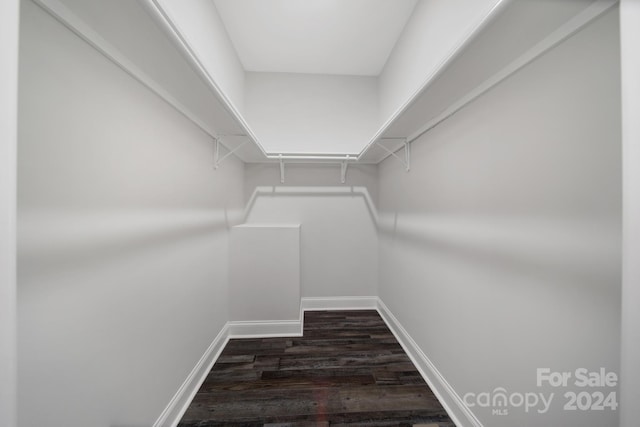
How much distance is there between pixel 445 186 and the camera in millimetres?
1198

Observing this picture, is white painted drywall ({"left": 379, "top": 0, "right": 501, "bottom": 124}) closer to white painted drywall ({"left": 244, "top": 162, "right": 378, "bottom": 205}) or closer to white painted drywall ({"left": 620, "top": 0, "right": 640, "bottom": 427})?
white painted drywall ({"left": 620, "top": 0, "right": 640, "bottom": 427})

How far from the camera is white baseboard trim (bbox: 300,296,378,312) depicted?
2.33 m

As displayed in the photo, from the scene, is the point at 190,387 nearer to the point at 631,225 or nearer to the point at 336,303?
the point at 336,303

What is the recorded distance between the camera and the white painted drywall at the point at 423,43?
3.50ft

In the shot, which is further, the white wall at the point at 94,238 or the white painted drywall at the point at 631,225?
the white wall at the point at 94,238

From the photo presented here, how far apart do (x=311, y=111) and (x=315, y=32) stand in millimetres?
672

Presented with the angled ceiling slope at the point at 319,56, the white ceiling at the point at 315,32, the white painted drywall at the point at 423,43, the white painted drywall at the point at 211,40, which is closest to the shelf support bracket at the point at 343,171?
the angled ceiling slope at the point at 319,56

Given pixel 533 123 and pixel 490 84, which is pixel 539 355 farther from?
pixel 490 84

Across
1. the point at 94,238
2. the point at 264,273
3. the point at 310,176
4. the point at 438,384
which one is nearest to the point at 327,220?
the point at 310,176

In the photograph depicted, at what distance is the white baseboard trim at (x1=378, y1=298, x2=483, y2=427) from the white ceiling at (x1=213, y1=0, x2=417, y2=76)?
2418 mm

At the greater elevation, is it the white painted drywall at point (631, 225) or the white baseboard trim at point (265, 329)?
the white painted drywall at point (631, 225)

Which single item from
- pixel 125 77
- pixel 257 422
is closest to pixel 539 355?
pixel 257 422

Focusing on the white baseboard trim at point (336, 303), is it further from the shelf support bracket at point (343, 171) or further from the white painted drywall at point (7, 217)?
the white painted drywall at point (7, 217)

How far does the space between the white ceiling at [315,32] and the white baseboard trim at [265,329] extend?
95.7 inches
